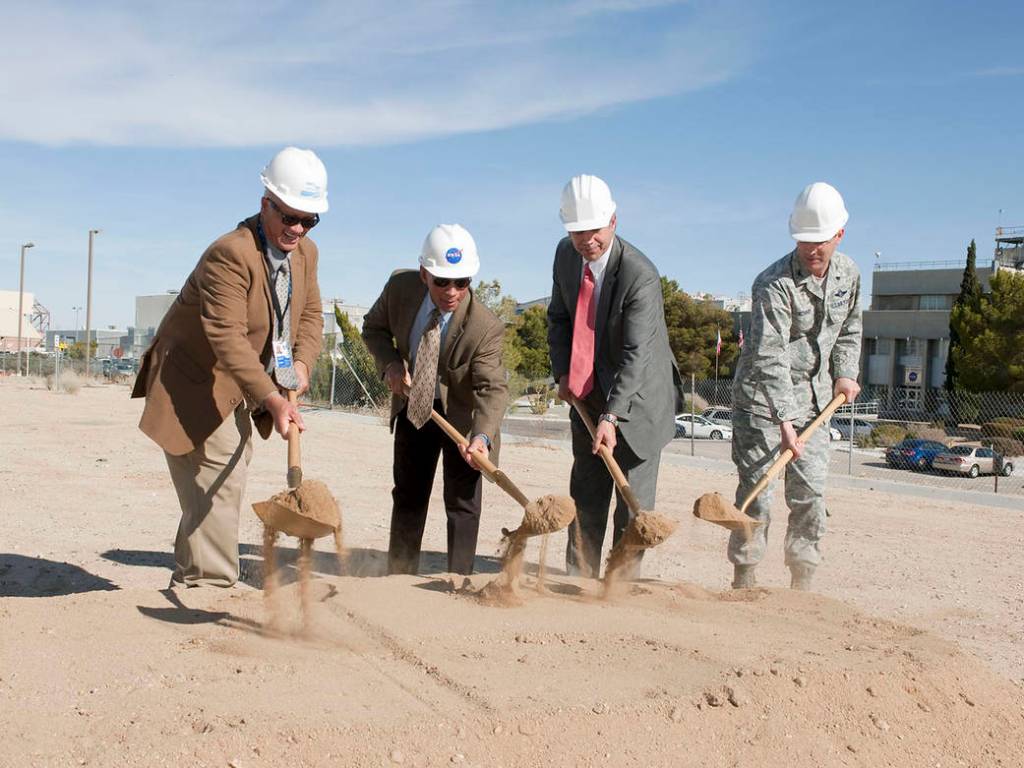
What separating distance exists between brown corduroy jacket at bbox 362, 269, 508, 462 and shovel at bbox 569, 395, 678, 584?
0.55 meters

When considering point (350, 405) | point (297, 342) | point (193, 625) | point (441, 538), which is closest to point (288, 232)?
point (297, 342)

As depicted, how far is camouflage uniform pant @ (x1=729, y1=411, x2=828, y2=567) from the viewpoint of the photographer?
4.91 m

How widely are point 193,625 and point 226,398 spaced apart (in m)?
0.94

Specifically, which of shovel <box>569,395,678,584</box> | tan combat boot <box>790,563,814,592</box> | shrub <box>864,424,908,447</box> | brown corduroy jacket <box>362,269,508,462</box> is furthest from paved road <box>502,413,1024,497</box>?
shovel <box>569,395,678,584</box>

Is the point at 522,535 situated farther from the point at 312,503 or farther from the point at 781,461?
the point at 781,461

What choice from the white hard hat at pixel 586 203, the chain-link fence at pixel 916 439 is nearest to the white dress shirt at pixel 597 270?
the white hard hat at pixel 586 203

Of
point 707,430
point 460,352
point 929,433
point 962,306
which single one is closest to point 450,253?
point 460,352

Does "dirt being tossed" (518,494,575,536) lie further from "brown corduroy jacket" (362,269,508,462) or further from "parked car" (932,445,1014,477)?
"parked car" (932,445,1014,477)

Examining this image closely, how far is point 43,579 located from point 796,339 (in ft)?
13.9

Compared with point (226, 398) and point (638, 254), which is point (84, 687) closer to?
point (226, 398)

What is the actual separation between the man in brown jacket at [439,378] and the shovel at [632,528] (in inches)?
24.4

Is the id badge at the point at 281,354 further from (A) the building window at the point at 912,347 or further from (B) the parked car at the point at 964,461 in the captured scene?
(A) the building window at the point at 912,347

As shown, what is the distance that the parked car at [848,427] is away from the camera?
29.4 metres

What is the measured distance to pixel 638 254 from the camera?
486 centimetres
